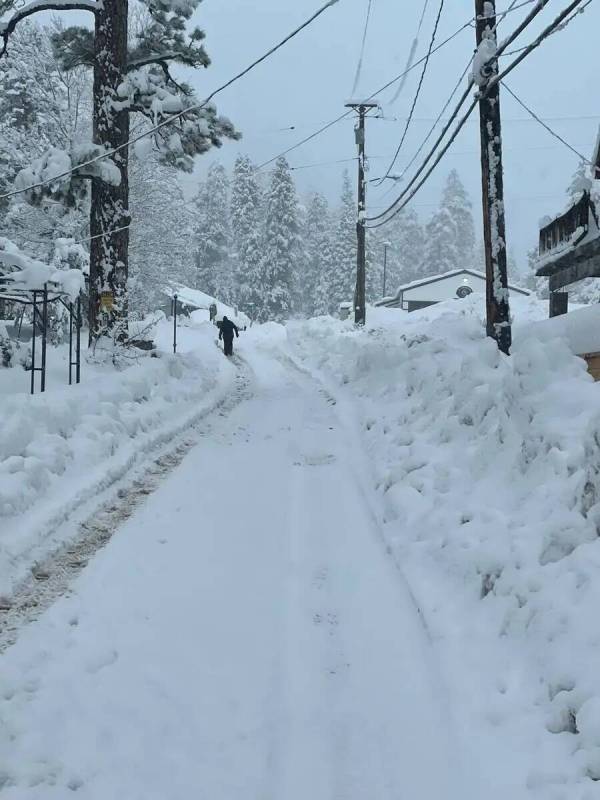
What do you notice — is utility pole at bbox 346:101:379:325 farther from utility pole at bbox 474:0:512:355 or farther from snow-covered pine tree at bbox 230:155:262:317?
snow-covered pine tree at bbox 230:155:262:317

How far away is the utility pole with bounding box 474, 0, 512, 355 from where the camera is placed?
9.62 m

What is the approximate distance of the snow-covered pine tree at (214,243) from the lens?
70.2 meters

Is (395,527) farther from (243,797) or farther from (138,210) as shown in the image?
(138,210)

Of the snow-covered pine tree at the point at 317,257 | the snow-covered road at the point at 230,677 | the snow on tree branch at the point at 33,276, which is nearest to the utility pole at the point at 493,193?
the snow-covered road at the point at 230,677

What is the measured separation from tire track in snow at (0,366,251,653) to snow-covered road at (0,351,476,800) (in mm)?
131

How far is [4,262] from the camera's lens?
1048 cm

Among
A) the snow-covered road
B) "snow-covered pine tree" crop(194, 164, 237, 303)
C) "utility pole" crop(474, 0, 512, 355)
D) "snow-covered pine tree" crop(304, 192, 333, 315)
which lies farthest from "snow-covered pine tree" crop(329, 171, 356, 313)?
the snow-covered road

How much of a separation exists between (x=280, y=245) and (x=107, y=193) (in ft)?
162

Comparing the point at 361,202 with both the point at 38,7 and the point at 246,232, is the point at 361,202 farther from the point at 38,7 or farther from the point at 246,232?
the point at 246,232

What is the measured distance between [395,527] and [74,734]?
371 cm

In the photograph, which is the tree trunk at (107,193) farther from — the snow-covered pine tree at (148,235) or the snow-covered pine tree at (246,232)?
the snow-covered pine tree at (246,232)

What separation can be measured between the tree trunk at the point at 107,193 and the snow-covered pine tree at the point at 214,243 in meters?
56.8

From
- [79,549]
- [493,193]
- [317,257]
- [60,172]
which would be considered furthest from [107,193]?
[317,257]

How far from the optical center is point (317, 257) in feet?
243
